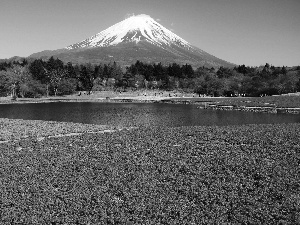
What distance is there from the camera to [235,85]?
123 meters

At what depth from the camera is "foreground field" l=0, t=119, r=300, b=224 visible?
9.36 meters

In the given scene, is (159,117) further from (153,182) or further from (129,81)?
(129,81)

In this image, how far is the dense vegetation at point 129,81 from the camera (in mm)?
112062

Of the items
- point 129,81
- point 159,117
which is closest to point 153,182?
point 159,117

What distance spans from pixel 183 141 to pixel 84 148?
582 cm

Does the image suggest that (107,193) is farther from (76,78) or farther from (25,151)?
(76,78)

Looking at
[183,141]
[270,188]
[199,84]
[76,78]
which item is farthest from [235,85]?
[270,188]

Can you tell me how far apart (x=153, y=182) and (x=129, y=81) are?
132 metres

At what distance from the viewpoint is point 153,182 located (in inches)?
475

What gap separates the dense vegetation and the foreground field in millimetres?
96790

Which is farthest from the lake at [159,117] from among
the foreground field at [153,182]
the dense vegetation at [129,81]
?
the dense vegetation at [129,81]

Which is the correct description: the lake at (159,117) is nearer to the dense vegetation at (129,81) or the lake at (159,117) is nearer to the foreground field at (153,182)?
the foreground field at (153,182)

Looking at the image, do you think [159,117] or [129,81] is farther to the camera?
[129,81]

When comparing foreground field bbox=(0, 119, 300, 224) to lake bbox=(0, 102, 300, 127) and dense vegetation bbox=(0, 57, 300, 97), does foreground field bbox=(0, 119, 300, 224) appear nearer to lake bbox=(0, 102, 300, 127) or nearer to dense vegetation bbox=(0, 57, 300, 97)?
lake bbox=(0, 102, 300, 127)
